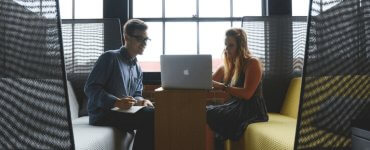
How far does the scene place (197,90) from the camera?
2244 millimetres

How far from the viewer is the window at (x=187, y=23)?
3.54 metres

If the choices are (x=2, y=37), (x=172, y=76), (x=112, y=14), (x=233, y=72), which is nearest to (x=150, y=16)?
(x=112, y=14)

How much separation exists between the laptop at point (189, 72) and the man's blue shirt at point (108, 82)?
0.32 m

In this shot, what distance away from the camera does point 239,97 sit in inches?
103

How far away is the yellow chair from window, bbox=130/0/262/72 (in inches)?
32.7

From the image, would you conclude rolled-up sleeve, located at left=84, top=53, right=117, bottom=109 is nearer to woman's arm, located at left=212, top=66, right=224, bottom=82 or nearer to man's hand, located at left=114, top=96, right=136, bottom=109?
man's hand, located at left=114, top=96, right=136, bottom=109

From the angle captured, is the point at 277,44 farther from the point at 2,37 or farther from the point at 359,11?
the point at 2,37

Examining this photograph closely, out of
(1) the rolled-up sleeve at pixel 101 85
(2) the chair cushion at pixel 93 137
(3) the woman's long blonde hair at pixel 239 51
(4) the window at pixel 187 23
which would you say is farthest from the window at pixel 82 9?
(2) the chair cushion at pixel 93 137

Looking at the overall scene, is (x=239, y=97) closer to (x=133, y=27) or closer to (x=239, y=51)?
(x=239, y=51)

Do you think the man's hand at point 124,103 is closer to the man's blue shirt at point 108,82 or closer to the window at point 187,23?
the man's blue shirt at point 108,82

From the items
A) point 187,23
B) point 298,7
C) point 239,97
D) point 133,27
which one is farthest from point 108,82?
point 298,7

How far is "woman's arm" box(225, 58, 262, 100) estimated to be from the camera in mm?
2523

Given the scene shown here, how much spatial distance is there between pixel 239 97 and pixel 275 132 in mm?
582

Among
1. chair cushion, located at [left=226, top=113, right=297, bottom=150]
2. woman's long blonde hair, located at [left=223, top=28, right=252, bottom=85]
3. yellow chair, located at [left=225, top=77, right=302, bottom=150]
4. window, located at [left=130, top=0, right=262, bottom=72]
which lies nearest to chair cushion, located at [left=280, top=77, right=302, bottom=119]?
yellow chair, located at [left=225, top=77, right=302, bottom=150]
